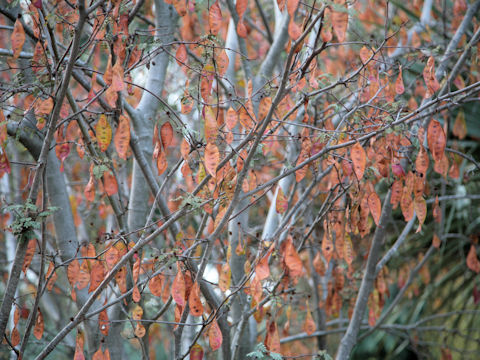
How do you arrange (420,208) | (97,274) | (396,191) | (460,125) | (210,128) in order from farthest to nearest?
(460,125)
(396,191)
(420,208)
(97,274)
(210,128)

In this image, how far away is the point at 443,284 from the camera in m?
4.38

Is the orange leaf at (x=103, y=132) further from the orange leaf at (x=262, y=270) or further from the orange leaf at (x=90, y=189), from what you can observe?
the orange leaf at (x=262, y=270)

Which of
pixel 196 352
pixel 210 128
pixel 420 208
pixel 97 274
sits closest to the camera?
pixel 210 128

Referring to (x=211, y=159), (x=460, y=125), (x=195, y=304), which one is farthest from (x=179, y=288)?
(x=460, y=125)

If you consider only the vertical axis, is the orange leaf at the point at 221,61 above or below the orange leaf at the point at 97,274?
above

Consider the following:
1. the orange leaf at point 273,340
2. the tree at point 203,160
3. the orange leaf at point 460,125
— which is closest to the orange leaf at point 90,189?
the tree at point 203,160

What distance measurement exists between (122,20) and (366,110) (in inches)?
56.9

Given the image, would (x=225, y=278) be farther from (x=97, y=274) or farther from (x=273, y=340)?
(x=97, y=274)

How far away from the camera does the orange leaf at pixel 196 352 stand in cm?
204

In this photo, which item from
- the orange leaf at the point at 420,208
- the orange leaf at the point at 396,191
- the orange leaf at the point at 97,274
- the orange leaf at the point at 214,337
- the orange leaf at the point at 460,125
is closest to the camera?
the orange leaf at the point at 214,337

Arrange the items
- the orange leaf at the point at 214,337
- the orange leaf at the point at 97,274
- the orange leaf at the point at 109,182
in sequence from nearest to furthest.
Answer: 1. the orange leaf at the point at 214,337
2. the orange leaf at the point at 97,274
3. the orange leaf at the point at 109,182

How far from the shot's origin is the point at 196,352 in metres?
2.05

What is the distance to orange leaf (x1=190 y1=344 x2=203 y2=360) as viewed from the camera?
80.1 inches

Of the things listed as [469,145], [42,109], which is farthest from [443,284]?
[42,109]
